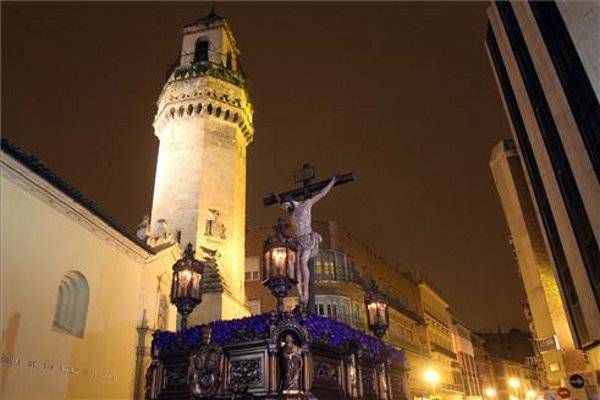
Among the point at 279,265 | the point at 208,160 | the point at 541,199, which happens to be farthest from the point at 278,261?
the point at 541,199

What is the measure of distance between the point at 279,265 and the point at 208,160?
1707 cm

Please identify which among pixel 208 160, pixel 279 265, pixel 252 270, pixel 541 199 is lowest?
pixel 279 265

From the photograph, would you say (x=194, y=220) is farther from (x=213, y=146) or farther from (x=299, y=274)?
(x=299, y=274)

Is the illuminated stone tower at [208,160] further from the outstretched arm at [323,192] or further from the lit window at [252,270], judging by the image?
the outstretched arm at [323,192]

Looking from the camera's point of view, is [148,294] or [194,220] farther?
[194,220]

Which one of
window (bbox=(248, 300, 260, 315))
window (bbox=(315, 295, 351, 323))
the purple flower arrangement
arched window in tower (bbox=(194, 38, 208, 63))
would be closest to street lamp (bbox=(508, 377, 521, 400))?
window (bbox=(315, 295, 351, 323))

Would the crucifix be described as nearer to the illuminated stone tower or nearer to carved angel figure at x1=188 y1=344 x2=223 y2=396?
carved angel figure at x1=188 y1=344 x2=223 y2=396

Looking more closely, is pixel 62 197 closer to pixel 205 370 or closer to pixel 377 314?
pixel 205 370

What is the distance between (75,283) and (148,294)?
12.5 feet

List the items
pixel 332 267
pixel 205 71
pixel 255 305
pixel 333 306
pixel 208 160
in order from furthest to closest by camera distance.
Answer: pixel 332 267 → pixel 255 305 → pixel 333 306 → pixel 205 71 → pixel 208 160

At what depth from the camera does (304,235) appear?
33.9 ft

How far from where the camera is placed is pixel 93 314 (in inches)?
612

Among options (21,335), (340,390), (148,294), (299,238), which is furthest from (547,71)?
(21,335)

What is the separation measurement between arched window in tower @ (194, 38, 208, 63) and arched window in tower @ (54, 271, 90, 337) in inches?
703
